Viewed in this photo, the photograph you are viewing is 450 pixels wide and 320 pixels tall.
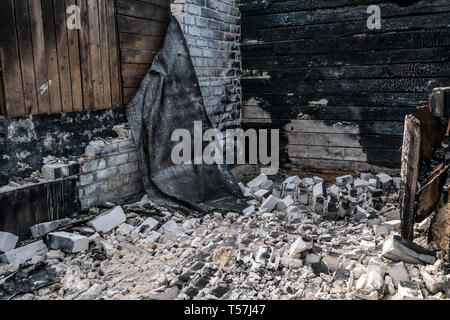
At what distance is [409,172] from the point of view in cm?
264

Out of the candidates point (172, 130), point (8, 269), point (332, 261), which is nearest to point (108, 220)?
point (8, 269)

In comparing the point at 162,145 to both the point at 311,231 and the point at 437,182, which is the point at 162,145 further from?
the point at 437,182

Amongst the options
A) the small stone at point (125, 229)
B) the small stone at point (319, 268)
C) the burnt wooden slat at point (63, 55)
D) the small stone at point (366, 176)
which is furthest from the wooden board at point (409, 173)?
the burnt wooden slat at point (63, 55)

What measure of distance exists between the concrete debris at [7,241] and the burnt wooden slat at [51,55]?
3.47 ft

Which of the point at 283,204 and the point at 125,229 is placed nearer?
the point at 125,229

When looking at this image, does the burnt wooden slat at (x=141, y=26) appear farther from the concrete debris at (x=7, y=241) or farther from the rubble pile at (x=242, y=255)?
the concrete debris at (x=7, y=241)

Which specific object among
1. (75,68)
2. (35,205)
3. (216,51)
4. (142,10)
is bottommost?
(35,205)

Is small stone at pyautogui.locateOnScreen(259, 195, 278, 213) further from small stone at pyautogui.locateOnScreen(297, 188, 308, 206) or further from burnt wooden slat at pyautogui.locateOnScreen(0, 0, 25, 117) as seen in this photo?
burnt wooden slat at pyautogui.locateOnScreen(0, 0, 25, 117)

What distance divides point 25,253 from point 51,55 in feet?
5.21

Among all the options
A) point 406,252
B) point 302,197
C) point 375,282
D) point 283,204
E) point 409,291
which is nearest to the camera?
point 409,291

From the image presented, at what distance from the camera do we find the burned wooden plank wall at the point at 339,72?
441 centimetres

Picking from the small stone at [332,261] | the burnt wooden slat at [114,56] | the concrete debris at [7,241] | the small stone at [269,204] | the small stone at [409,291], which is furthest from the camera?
the small stone at [269,204]

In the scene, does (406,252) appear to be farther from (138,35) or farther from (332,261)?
(138,35)

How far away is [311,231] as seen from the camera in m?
3.28
